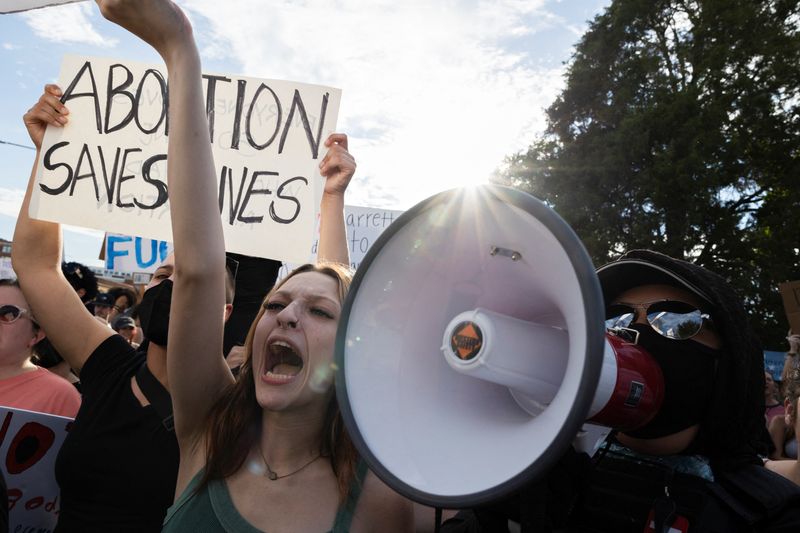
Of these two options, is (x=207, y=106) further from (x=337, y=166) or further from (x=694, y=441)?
(x=694, y=441)

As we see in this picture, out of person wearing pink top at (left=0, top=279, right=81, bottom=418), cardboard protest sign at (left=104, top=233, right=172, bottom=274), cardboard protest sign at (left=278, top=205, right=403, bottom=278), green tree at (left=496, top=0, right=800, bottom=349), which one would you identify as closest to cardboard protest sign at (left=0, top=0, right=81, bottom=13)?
person wearing pink top at (left=0, top=279, right=81, bottom=418)

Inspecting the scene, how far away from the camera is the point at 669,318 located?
1.24m

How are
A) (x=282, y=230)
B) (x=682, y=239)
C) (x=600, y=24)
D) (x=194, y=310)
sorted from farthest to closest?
(x=600, y=24) < (x=682, y=239) < (x=282, y=230) < (x=194, y=310)

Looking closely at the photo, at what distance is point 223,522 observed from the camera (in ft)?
4.07

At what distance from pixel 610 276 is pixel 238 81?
158 cm

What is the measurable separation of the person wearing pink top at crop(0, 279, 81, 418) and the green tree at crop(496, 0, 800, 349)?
1445 cm

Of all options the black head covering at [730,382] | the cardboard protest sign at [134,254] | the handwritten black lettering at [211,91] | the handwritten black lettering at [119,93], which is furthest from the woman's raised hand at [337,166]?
the cardboard protest sign at [134,254]

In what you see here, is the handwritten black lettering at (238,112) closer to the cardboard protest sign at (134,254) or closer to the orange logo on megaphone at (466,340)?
the orange logo on megaphone at (466,340)

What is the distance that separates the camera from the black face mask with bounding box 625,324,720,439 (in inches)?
44.8

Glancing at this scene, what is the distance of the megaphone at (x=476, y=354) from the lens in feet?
2.64

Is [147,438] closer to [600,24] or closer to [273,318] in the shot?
[273,318]

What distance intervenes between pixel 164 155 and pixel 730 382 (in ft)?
6.22

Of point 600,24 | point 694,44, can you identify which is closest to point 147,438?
Answer: point 694,44

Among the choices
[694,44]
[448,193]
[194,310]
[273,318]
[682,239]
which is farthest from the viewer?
[694,44]
